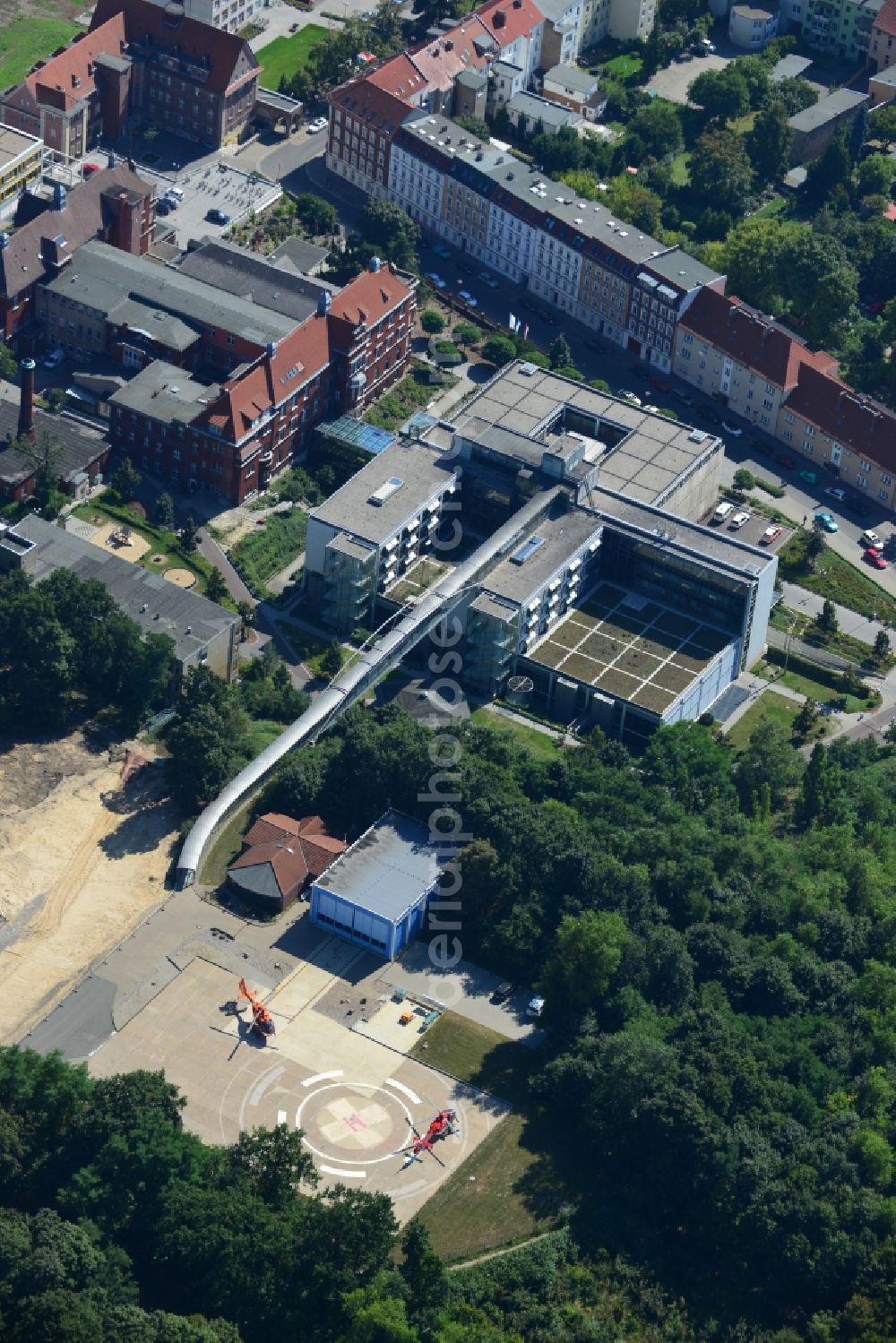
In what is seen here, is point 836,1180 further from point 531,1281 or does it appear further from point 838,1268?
point 531,1281

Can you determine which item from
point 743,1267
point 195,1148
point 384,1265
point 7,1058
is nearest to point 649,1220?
point 743,1267

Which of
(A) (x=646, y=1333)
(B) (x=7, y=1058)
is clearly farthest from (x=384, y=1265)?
(B) (x=7, y=1058)

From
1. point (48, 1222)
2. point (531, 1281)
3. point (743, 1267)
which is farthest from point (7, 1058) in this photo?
point (743, 1267)

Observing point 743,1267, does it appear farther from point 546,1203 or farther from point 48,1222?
point 48,1222

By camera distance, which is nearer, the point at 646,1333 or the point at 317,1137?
the point at 646,1333

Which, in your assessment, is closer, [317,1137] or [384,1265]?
[384,1265]

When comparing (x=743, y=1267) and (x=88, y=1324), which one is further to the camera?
(x=743, y=1267)

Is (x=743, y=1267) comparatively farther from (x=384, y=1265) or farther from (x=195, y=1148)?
(x=195, y=1148)
